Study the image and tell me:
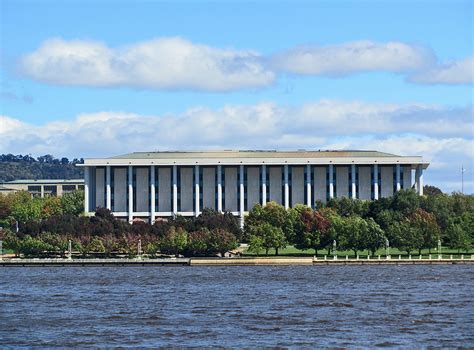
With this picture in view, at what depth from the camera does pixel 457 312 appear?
8831cm

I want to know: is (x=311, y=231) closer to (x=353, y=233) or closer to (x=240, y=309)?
(x=353, y=233)

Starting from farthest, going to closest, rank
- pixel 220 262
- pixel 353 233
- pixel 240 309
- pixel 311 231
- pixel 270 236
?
pixel 311 231
pixel 353 233
pixel 270 236
pixel 220 262
pixel 240 309

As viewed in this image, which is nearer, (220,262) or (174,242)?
(220,262)

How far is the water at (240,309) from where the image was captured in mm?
72500

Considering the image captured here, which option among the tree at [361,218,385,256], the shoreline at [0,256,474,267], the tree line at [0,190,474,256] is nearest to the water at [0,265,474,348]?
the shoreline at [0,256,474,267]

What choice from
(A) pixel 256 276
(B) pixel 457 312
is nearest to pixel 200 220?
(A) pixel 256 276

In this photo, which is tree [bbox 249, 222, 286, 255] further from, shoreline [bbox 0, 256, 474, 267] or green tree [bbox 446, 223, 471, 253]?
green tree [bbox 446, 223, 471, 253]

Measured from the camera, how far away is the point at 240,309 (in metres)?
91.8

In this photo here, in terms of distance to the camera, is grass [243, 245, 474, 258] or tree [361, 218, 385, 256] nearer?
tree [361, 218, 385, 256]

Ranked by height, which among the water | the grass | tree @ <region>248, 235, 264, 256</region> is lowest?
the water

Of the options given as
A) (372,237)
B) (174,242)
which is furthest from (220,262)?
(372,237)

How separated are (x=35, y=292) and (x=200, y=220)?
3141 inches

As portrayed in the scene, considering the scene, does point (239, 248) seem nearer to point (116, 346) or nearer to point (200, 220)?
point (200, 220)

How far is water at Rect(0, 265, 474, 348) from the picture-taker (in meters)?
72.5
